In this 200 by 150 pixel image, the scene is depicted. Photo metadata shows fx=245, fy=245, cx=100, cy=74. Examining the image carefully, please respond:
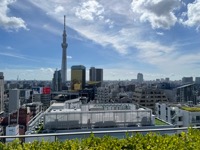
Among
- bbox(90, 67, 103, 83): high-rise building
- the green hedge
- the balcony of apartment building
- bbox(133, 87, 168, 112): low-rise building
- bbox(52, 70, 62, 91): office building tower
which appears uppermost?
bbox(90, 67, 103, 83): high-rise building

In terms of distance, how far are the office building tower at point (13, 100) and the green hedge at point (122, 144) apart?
5046 cm

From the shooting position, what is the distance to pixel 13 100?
5184 cm

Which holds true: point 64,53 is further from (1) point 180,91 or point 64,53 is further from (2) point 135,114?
(2) point 135,114

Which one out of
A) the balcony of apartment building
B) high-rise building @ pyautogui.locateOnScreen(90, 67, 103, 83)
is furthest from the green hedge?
high-rise building @ pyautogui.locateOnScreen(90, 67, 103, 83)

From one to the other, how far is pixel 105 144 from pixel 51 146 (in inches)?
24.7

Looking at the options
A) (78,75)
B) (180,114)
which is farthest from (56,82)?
(180,114)

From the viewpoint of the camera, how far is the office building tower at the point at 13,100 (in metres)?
50.9

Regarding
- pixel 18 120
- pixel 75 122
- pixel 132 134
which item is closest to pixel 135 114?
pixel 75 122

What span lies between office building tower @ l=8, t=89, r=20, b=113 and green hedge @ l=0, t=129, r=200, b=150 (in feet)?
166

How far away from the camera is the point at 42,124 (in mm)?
11867

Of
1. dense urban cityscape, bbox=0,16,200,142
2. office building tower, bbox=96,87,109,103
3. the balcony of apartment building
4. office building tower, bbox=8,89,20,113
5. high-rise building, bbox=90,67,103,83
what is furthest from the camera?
high-rise building, bbox=90,67,103,83

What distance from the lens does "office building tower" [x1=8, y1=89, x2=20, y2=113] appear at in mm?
50906

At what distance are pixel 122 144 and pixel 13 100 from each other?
2068 inches

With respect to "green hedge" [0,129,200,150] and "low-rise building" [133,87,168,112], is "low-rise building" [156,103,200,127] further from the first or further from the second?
"green hedge" [0,129,200,150]
